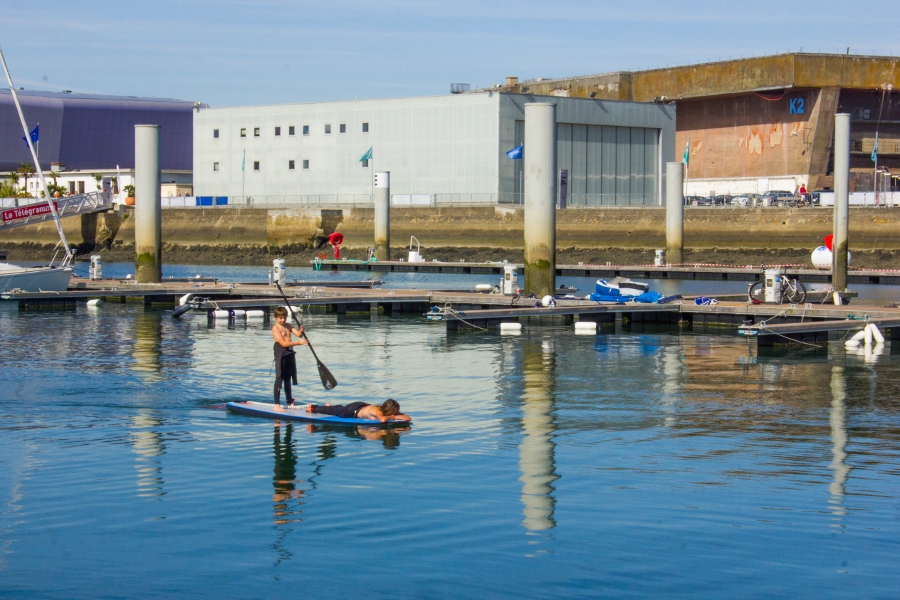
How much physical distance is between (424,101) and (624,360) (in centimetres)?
6115

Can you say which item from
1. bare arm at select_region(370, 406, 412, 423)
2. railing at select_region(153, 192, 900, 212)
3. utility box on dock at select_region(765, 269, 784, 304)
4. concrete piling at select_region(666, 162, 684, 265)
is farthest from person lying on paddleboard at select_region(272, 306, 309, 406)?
railing at select_region(153, 192, 900, 212)

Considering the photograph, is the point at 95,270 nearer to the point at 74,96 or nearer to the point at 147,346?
the point at 147,346

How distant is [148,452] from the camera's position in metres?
16.8

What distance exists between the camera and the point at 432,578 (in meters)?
11.3

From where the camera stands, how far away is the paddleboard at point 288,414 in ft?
61.2

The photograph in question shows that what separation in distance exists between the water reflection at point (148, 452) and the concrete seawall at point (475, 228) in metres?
54.8

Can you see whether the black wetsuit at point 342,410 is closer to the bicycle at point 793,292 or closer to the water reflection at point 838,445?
the water reflection at point 838,445

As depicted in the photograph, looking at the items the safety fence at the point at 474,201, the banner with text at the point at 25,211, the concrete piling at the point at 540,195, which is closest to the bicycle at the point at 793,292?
the concrete piling at the point at 540,195

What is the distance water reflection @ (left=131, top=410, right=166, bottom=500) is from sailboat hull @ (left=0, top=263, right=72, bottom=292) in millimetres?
23652

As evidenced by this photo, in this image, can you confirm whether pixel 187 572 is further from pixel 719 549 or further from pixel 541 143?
pixel 541 143

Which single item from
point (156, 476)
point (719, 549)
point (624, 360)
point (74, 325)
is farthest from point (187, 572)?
point (74, 325)

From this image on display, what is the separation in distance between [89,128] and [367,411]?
113 m

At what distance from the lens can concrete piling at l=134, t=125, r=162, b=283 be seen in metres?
45.4

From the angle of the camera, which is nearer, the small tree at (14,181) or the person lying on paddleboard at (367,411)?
the person lying on paddleboard at (367,411)
